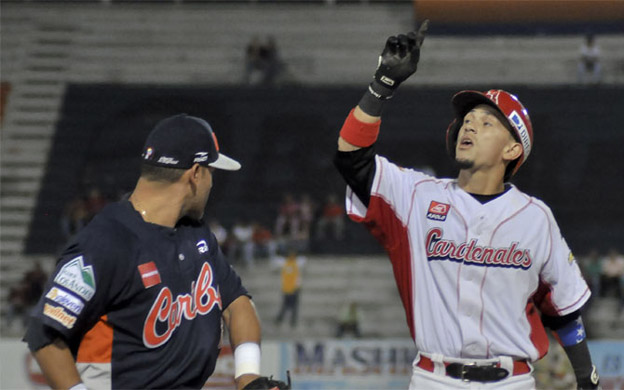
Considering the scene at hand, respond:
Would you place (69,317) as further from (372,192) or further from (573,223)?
(573,223)

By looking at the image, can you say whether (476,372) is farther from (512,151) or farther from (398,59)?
(398,59)

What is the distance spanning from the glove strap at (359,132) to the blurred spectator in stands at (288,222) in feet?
54.6

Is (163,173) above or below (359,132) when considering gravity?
below

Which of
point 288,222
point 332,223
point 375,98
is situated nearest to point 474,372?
point 375,98

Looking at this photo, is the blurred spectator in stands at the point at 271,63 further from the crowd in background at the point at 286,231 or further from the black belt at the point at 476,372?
the black belt at the point at 476,372

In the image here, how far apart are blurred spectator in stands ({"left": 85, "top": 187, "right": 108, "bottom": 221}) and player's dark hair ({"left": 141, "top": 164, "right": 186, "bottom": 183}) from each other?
674 inches

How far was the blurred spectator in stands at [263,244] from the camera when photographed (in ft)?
68.0

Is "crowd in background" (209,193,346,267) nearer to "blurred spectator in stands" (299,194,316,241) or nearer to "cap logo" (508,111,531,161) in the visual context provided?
"blurred spectator in stands" (299,194,316,241)

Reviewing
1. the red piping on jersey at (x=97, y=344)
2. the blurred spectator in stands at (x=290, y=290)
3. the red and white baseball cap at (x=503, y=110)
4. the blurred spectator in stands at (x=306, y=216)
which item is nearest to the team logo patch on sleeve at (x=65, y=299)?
the red piping on jersey at (x=97, y=344)

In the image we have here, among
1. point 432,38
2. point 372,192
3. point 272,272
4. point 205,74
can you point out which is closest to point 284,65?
point 205,74

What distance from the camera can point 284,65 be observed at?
86.9ft

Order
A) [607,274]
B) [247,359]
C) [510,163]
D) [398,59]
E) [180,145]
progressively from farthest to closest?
[607,274]
[510,163]
[398,59]
[247,359]
[180,145]

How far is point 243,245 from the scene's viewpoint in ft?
68.0

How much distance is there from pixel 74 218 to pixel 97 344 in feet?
57.7
